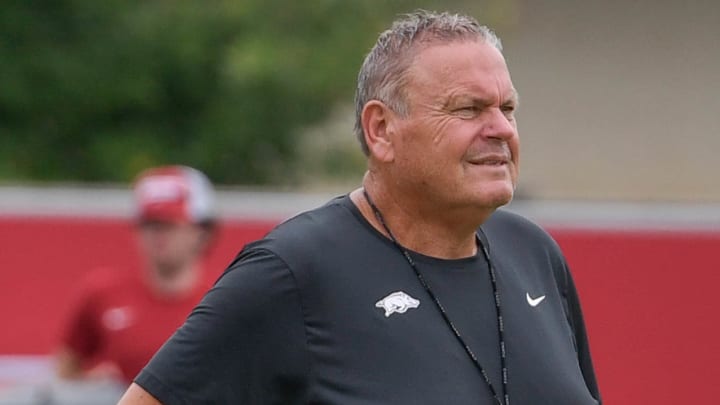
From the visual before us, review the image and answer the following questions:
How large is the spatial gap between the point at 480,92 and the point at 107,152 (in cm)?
994

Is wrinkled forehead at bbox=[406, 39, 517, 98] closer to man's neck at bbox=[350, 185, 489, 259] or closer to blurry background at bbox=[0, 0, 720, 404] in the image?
man's neck at bbox=[350, 185, 489, 259]

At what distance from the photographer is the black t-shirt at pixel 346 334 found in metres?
3.24

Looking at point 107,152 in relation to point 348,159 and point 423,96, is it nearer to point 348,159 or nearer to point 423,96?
point 348,159

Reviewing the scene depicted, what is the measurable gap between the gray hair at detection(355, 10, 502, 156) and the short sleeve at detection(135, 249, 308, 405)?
49cm

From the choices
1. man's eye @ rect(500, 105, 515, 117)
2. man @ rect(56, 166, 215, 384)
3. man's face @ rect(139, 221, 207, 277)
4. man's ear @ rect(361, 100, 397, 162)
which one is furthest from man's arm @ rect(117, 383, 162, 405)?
man's face @ rect(139, 221, 207, 277)

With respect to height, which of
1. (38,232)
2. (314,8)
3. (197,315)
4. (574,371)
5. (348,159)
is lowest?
(574,371)

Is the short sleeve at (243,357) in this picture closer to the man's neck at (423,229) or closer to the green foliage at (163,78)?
the man's neck at (423,229)

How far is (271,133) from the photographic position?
13453 millimetres

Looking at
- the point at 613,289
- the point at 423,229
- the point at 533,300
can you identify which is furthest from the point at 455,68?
the point at 613,289

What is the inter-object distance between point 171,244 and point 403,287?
311cm

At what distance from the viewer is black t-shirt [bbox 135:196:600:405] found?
3244 millimetres

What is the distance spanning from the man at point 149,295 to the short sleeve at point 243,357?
290 cm

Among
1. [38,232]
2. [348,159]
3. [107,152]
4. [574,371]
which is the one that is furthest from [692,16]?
[574,371]

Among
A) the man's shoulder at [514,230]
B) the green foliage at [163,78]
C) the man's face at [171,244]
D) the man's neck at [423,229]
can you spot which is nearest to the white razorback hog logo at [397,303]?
the man's neck at [423,229]
